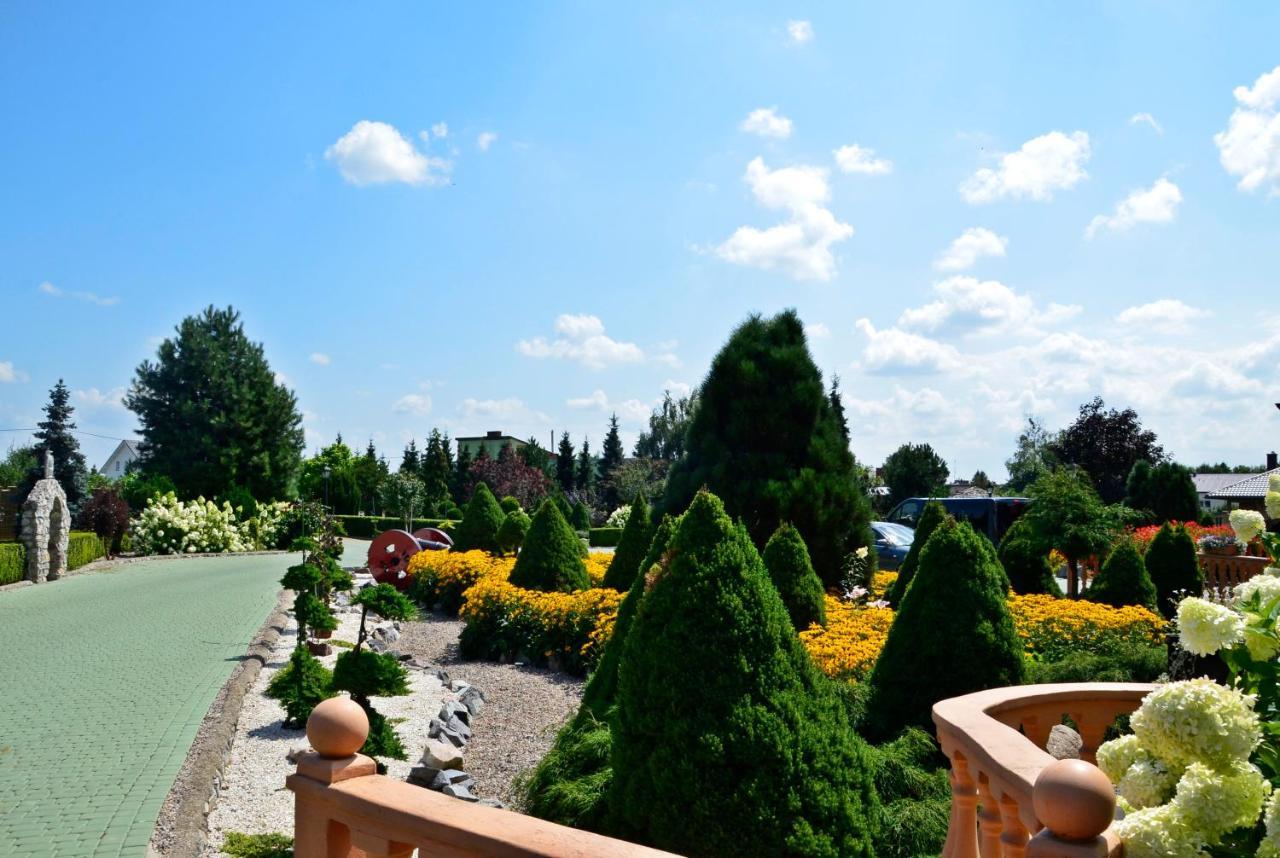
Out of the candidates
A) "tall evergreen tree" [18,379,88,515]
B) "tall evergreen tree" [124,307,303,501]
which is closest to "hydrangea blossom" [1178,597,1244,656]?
"tall evergreen tree" [18,379,88,515]

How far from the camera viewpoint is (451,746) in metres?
6.21

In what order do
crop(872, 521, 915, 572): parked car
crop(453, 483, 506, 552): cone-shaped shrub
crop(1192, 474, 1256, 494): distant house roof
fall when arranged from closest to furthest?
crop(453, 483, 506, 552): cone-shaped shrub
crop(872, 521, 915, 572): parked car
crop(1192, 474, 1256, 494): distant house roof

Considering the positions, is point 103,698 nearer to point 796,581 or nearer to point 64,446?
point 796,581

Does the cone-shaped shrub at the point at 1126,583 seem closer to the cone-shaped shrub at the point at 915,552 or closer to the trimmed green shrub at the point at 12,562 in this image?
the cone-shaped shrub at the point at 915,552

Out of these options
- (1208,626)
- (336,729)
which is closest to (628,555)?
(336,729)

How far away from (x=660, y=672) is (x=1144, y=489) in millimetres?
28918

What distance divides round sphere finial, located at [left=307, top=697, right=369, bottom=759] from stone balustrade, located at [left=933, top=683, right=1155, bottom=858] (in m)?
1.50

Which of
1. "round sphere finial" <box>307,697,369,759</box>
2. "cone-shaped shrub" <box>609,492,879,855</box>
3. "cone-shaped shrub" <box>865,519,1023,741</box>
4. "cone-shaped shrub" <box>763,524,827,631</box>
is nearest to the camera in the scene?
"round sphere finial" <box>307,697,369,759</box>

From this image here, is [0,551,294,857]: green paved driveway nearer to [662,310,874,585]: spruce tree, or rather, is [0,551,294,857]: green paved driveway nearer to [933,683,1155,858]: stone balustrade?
[933,683,1155,858]: stone balustrade

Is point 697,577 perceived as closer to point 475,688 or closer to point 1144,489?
point 475,688

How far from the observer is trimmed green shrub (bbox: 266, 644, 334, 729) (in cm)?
690

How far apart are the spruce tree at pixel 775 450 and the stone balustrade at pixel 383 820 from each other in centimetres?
872

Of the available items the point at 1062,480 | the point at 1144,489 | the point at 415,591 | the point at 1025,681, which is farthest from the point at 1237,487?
the point at 1025,681

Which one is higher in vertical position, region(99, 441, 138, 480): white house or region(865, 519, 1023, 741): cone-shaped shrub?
region(99, 441, 138, 480): white house
